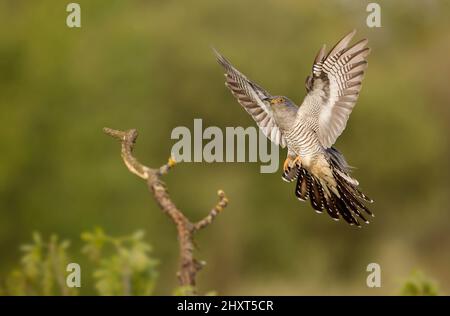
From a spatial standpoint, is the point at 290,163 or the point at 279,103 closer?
the point at 279,103

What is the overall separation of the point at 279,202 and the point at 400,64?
14.5 ft

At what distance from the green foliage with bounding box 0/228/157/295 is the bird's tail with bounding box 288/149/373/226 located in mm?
1319

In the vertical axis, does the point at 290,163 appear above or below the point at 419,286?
above

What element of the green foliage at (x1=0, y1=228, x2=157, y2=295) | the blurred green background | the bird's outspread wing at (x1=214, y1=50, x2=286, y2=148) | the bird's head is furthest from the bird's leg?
the blurred green background

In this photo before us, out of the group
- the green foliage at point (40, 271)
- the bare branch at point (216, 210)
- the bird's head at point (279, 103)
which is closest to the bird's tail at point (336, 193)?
the bird's head at point (279, 103)

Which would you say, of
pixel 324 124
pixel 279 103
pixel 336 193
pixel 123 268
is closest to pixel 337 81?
pixel 324 124

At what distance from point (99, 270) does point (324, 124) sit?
2400 mm

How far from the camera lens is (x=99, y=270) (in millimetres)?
7727

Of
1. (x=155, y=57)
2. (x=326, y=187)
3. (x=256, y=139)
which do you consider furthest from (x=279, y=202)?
(x=326, y=187)

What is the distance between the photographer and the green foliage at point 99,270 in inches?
293

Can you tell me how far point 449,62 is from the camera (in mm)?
23281

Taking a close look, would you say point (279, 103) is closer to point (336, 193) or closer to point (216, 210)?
point (336, 193)

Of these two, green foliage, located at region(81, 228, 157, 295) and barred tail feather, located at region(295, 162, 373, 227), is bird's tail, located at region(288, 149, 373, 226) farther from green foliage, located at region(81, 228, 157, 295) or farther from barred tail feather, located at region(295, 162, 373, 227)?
green foliage, located at region(81, 228, 157, 295)

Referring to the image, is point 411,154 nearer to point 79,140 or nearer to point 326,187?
point 79,140
